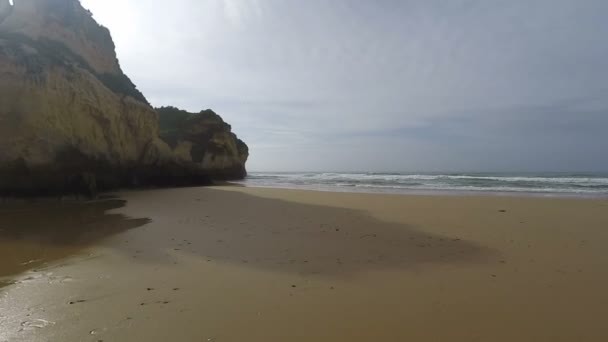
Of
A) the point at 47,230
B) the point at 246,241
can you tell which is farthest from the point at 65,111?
the point at 246,241

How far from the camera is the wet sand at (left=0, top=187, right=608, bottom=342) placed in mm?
2316

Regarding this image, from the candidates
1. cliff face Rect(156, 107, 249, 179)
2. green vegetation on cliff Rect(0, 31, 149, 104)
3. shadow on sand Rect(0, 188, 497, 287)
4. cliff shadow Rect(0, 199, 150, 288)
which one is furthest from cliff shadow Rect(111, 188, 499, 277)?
cliff face Rect(156, 107, 249, 179)

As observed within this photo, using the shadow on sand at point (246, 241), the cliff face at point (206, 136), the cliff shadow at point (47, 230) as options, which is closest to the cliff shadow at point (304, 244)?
the shadow on sand at point (246, 241)

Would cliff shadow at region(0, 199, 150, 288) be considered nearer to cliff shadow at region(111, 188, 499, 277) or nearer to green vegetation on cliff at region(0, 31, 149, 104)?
cliff shadow at region(111, 188, 499, 277)

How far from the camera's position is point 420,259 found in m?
4.11

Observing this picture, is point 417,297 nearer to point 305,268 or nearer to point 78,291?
point 305,268

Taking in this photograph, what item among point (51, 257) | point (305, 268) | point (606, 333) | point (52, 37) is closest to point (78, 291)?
point (51, 257)

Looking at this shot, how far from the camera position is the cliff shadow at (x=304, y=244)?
3953 mm

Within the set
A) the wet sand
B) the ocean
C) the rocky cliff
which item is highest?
the rocky cliff

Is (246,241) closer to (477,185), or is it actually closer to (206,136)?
(477,185)

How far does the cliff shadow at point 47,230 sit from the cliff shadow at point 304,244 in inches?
32.2

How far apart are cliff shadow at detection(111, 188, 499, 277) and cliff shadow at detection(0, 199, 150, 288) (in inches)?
32.2

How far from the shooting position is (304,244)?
16.3 feet

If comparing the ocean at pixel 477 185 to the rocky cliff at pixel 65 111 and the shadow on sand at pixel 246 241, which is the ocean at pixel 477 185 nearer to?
the rocky cliff at pixel 65 111
